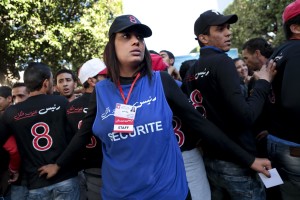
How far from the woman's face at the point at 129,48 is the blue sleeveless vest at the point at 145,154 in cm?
22

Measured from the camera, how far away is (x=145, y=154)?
185 cm

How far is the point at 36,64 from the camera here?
10.8ft

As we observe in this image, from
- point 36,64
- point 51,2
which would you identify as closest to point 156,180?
point 36,64

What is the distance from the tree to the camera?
1082cm

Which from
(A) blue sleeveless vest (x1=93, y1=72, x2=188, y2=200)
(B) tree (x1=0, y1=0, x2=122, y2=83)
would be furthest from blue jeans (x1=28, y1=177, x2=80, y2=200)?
(B) tree (x1=0, y1=0, x2=122, y2=83)

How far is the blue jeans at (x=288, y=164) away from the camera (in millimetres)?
2264

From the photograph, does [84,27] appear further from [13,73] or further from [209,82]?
[209,82]

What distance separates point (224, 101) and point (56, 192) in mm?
1858

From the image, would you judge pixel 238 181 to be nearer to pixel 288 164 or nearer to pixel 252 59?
pixel 288 164

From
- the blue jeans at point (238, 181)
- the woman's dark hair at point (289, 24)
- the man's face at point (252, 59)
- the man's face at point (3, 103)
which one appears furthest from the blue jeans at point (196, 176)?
A: the man's face at point (3, 103)

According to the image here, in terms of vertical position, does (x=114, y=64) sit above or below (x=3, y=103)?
above

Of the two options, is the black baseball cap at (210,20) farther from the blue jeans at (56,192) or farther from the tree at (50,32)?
the tree at (50,32)

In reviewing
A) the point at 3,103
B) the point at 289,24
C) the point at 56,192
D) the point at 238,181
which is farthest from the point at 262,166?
the point at 3,103

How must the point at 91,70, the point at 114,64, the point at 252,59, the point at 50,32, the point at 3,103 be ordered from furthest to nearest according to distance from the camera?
the point at 50,32, the point at 3,103, the point at 252,59, the point at 91,70, the point at 114,64
